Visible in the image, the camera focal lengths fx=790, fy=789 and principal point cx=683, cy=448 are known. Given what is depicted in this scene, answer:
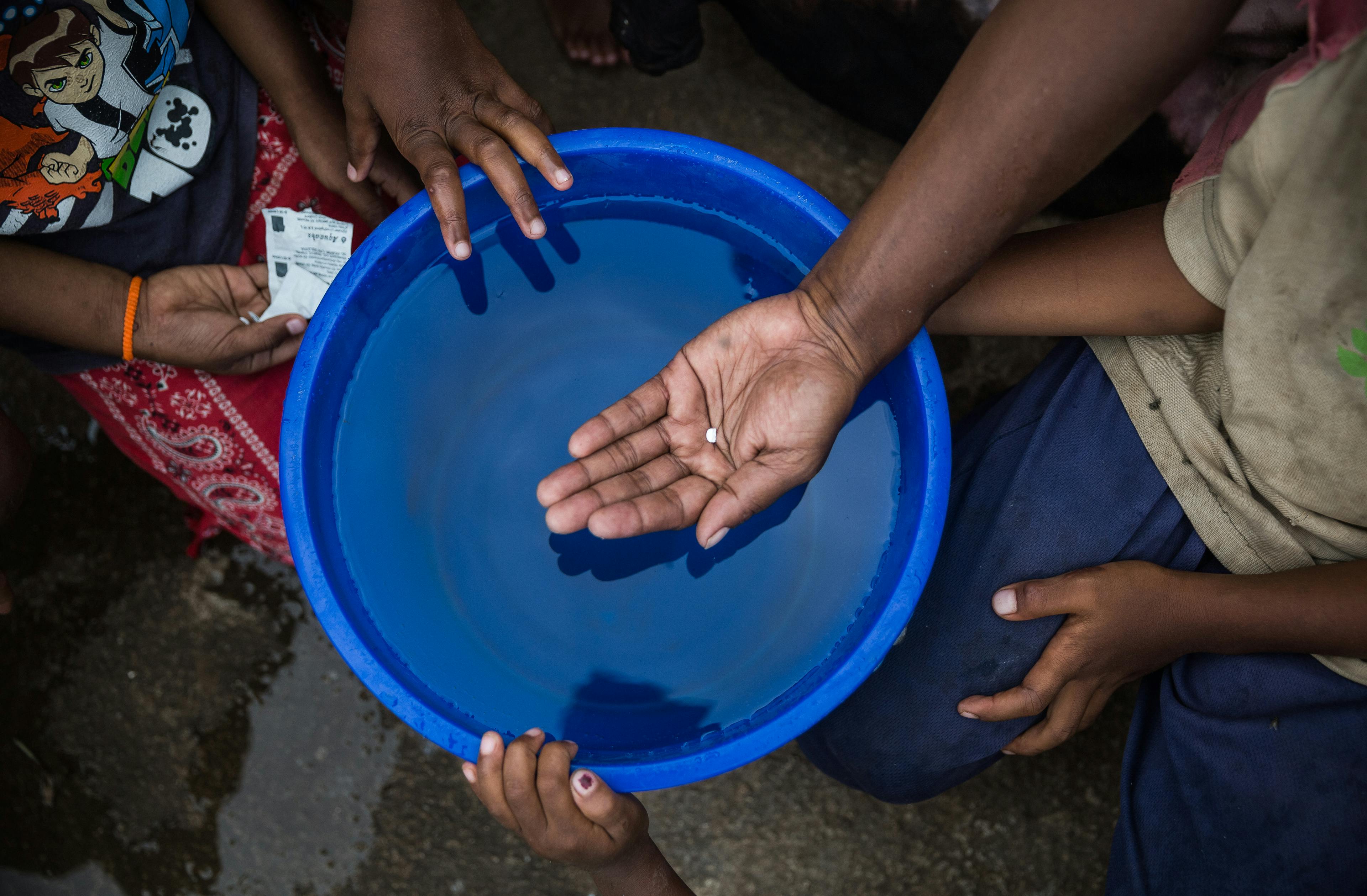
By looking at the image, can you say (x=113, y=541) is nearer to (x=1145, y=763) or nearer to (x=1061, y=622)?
(x=1061, y=622)

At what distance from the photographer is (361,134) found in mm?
1176

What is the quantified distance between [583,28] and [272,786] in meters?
1.65

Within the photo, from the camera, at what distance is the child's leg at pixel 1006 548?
3.65 ft

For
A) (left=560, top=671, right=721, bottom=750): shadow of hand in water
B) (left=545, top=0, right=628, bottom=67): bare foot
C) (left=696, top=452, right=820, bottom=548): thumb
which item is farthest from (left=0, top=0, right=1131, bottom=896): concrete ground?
(left=545, top=0, right=628, bottom=67): bare foot

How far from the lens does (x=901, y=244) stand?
36.2 inches

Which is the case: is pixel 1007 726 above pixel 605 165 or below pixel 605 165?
below

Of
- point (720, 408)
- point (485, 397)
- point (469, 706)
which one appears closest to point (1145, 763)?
point (720, 408)

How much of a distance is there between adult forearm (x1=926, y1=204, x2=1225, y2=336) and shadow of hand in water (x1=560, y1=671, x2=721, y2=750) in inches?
26.6

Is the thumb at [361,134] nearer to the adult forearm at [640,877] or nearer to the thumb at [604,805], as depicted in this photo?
the thumb at [604,805]

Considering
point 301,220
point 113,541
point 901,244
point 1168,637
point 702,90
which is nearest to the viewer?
point 901,244

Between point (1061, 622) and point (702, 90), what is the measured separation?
4.21 ft

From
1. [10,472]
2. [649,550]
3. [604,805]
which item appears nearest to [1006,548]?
A: [649,550]

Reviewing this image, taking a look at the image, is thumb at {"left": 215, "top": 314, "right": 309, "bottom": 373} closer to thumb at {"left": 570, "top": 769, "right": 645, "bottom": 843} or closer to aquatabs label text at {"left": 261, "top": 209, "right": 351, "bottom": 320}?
aquatabs label text at {"left": 261, "top": 209, "right": 351, "bottom": 320}

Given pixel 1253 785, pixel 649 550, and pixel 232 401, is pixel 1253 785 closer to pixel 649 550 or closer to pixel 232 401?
pixel 649 550
